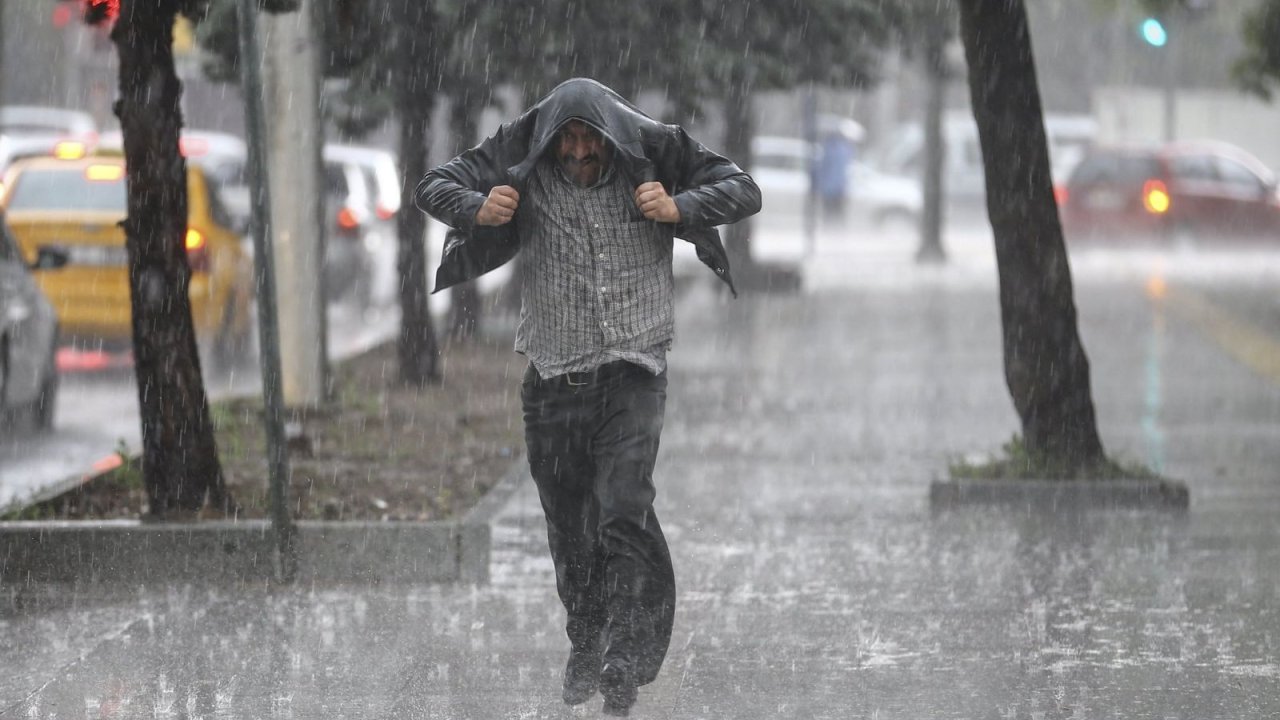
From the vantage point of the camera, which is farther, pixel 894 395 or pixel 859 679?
pixel 894 395

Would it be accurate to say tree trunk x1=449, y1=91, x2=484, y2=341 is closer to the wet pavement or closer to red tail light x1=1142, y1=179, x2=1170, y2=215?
the wet pavement

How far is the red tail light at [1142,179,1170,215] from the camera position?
32500mm

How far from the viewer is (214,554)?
27.8 feet

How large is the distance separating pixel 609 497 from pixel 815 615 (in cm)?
170

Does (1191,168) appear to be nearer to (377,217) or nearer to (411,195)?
(377,217)

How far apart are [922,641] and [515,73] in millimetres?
8700

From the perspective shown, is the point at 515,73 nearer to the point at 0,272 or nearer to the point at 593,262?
the point at 0,272

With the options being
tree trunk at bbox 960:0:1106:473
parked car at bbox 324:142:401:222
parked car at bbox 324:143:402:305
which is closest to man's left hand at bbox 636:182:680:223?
tree trunk at bbox 960:0:1106:473

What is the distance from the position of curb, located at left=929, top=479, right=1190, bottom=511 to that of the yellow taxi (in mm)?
8026

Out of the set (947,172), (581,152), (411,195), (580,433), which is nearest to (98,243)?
(411,195)

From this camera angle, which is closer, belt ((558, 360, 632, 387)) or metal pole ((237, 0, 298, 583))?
belt ((558, 360, 632, 387))

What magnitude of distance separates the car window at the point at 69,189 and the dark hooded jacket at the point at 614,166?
10.6 meters

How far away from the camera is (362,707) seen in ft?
21.5

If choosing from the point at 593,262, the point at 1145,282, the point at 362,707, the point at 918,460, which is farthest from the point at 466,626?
the point at 1145,282
